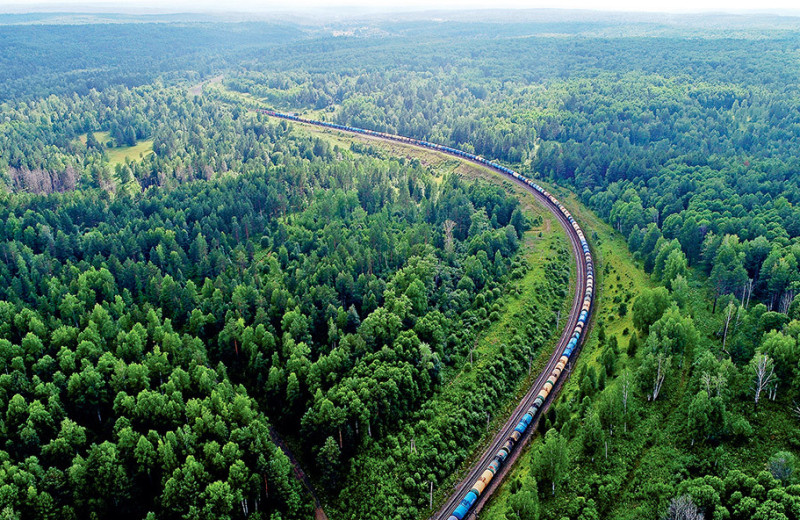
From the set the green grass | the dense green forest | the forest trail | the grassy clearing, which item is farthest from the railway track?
the forest trail

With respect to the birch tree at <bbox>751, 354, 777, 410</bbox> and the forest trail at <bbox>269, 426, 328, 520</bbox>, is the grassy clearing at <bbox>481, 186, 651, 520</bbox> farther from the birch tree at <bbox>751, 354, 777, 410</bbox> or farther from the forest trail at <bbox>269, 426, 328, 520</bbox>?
the forest trail at <bbox>269, 426, 328, 520</bbox>

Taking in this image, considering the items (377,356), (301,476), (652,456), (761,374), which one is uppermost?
(761,374)

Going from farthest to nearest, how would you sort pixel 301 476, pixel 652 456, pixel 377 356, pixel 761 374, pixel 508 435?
pixel 377 356 < pixel 508 435 < pixel 301 476 < pixel 652 456 < pixel 761 374

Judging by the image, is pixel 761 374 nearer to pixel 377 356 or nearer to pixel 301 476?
pixel 377 356

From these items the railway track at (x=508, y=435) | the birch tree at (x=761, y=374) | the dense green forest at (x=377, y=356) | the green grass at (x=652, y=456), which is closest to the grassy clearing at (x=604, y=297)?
the green grass at (x=652, y=456)

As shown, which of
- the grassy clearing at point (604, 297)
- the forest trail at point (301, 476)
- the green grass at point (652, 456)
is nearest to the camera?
the green grass at point (652, 456)

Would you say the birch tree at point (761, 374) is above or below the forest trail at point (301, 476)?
above

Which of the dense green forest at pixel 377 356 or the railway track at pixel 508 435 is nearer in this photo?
the dense green forest at pixel 377 356

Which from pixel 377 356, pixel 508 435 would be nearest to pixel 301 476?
pixel 377 356

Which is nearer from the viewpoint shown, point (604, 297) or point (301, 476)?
point (301, 476)

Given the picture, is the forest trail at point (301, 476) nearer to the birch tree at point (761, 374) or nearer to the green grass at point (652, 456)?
the green grass at point (652, 456)

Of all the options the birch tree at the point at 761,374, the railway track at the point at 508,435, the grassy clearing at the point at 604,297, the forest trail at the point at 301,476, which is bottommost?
the forest trail at the point at 301,476

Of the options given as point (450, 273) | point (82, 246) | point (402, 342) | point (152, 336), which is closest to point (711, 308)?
point (450, 273)
